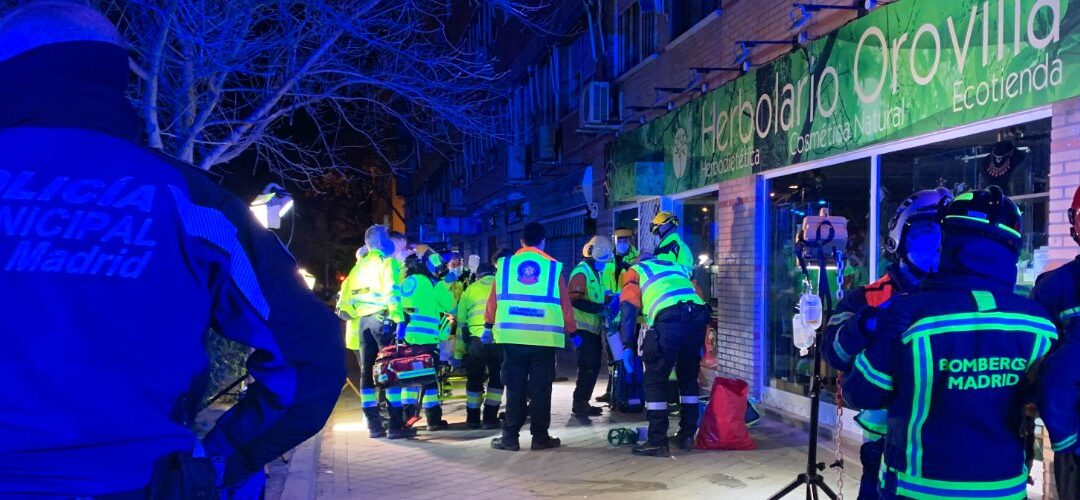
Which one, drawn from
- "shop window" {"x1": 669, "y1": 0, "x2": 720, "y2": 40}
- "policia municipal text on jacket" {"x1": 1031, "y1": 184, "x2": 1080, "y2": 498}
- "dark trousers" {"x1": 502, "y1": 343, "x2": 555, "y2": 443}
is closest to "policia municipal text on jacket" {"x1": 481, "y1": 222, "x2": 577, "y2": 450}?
"dark trousers" {"x1": 502, "y1": 343, "x2": 555, "y2": 443}

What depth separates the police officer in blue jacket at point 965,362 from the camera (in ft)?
10.1

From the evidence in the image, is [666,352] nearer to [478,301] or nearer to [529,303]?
[529,303]

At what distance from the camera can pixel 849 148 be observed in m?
7.87

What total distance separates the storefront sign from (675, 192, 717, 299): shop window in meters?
0.70

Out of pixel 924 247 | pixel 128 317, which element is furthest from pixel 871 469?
pixel 128 317

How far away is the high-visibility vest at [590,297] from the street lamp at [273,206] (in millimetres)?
4377

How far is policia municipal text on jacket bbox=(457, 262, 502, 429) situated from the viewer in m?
9.07

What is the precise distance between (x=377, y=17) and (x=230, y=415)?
1002cm

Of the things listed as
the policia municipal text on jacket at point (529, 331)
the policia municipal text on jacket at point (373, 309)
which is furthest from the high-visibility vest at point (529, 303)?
the policia municipal text on jacket at point (373, 309)

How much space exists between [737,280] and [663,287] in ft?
10.5

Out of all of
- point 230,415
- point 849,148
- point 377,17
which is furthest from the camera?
point 377,17

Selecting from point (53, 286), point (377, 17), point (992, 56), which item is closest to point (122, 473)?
point (53, 286)

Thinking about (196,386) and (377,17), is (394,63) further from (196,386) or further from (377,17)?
(196,386)

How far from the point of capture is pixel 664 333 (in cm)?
738
